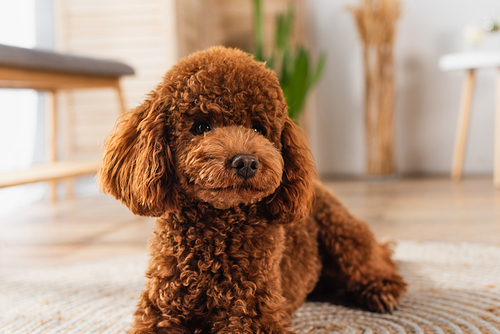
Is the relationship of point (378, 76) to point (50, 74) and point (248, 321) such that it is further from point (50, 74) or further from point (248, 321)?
point (248, 321)

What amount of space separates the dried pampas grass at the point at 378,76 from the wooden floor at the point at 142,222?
37cm

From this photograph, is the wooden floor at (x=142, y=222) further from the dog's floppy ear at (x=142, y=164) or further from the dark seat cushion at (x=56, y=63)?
the dog's floppy ear at (x=142, y=164)

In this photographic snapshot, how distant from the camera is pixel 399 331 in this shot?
41.1 inches

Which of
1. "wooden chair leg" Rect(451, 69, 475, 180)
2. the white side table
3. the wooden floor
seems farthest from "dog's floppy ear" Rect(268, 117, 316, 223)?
"wooden chair leg" Rect(451, 69, 475, 180)

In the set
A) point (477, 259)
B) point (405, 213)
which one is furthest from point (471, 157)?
point (477, 259)

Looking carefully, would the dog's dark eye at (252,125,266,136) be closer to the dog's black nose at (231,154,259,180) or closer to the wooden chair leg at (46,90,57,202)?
the dog's black nose at (231,154,259,180)

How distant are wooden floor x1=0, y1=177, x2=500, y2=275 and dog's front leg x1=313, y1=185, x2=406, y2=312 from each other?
30.4 inches

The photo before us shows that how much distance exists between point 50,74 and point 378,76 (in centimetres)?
231

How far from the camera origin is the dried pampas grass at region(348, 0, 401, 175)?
343 cm

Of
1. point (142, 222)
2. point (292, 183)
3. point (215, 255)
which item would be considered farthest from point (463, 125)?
point (215, 255)

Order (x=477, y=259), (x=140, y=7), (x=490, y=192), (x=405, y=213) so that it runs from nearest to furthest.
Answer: (x=477, y=259)
(x=405, y=213)
(x=490, y=192)
(x=140, y=7)

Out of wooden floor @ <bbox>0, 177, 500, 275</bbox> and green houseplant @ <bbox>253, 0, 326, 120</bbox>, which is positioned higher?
green houseplant @ <bbox>253, 0, 326, 120</bbox>

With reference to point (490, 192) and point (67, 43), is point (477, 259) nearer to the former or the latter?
point (490, 192)

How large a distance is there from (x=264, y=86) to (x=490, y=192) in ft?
8.00
